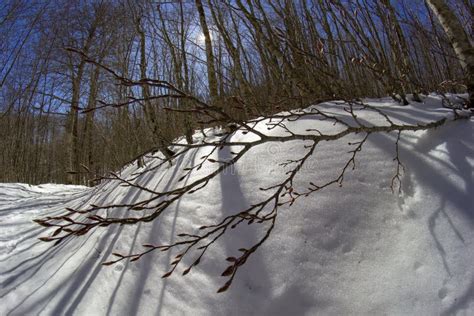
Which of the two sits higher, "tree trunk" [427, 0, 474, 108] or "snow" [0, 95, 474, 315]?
"tree trunk" [427, 0, 474, 108]

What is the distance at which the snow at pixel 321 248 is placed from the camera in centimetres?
96

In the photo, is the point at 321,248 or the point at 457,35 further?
the point at 457,35

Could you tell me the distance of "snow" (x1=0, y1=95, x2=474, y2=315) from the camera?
37.7 inches

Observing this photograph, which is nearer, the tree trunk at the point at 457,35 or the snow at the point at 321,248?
the snow at the point at 321,248

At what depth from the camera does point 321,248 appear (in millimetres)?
1174

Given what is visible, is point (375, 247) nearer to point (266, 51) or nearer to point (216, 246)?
point (216, 246)

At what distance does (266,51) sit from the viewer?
2752 millimetres

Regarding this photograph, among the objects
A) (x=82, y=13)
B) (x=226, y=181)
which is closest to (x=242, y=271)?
(x=226, y=181)

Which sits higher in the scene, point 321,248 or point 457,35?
point 457,35

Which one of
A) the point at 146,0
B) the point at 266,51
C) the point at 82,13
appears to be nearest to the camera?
the point at 266,51

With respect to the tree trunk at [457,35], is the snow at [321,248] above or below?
below

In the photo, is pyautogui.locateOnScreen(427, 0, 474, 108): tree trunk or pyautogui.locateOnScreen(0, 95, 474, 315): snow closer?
pyautogui.locateOnScreen(0, 95, 474, 315): snow

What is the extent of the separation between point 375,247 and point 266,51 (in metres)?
2.21

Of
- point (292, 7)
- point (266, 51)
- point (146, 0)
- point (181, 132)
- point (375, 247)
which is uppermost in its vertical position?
point (146, 0)
